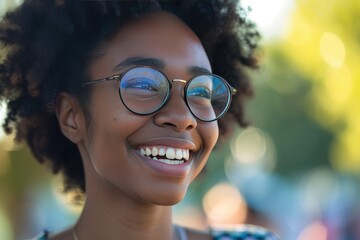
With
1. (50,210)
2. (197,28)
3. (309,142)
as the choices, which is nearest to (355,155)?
(50,210)

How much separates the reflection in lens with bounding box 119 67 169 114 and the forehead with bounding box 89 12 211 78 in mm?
69

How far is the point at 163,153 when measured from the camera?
282 centimetres

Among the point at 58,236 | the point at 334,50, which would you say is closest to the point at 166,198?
the point at 58,236

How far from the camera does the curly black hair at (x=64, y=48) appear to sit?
3.00 m

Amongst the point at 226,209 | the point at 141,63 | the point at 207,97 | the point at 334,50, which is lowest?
the point at 226,209

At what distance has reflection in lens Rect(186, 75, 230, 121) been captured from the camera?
9.50ft

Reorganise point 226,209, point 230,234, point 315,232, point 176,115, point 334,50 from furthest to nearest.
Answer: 1. point 226,209
2. point 315,232
3. point 334,50
4. point 230,234
5. point 176,115

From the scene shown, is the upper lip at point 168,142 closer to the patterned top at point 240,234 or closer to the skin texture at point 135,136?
the skin texture at point 135,136

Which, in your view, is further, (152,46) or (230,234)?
Result: (230,234)

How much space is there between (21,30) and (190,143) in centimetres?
87

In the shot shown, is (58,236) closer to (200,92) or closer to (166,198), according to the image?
(166,198)

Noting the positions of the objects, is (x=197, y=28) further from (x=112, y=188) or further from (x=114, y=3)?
(x=112, y=188)

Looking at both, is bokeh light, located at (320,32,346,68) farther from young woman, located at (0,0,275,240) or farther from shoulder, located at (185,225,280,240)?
young woman, located at (0,0,275,240)

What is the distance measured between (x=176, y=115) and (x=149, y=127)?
0.11 metres
